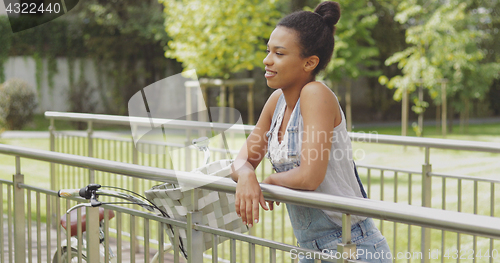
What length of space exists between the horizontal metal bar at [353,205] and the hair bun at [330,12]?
674 mm

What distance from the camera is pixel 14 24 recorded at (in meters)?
19.6

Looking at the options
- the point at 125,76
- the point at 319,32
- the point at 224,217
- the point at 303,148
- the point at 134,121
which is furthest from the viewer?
the point at 125,76

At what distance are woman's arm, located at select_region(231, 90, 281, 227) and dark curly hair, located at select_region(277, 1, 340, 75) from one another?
1.06ft

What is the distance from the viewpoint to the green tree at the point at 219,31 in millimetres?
10773

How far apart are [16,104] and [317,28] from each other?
1672 cm

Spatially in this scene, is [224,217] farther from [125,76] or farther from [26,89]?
[125,76]

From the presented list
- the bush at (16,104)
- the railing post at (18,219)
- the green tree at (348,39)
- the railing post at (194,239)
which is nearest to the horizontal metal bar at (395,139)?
the railing post at (18,219)

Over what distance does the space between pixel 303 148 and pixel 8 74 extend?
750 inches

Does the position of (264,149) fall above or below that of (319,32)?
below

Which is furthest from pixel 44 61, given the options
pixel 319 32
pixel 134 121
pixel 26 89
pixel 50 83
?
pixel 319 32

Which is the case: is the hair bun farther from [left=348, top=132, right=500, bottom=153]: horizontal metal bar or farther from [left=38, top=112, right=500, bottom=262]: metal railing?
[left=348, top=132, right=500, bottom=153]: horizontal metal bar

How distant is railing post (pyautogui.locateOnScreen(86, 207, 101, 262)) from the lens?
2.50 metres

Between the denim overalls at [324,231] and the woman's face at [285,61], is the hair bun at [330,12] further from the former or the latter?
the denim overalls at [324,231]

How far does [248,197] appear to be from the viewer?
1.84 metres
